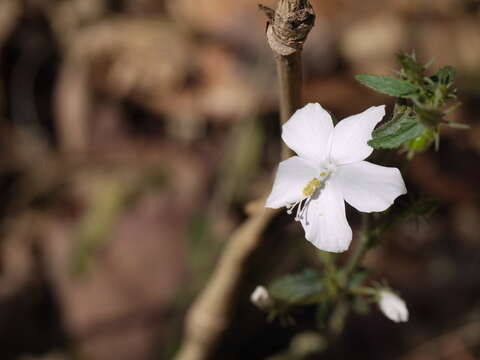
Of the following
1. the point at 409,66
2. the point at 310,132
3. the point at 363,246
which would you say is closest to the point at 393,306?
the point at 363,246

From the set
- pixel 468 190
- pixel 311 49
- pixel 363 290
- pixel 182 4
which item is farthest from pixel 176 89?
pixel 363 290

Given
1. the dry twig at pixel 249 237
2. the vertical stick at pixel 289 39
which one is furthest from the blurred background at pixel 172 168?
the vertical stick at pixel 289 39

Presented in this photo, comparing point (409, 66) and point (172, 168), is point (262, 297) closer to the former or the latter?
point (409, 66)

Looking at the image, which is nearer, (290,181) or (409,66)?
(409,66)

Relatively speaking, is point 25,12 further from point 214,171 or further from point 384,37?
point 384,37

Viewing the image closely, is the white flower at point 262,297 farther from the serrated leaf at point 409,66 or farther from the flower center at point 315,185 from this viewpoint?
the serrated leaf at point 409,66

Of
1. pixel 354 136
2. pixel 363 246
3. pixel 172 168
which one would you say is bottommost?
pixel 172 168

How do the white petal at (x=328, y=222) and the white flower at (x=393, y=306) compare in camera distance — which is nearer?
the white petal at (x=328, y=222)
